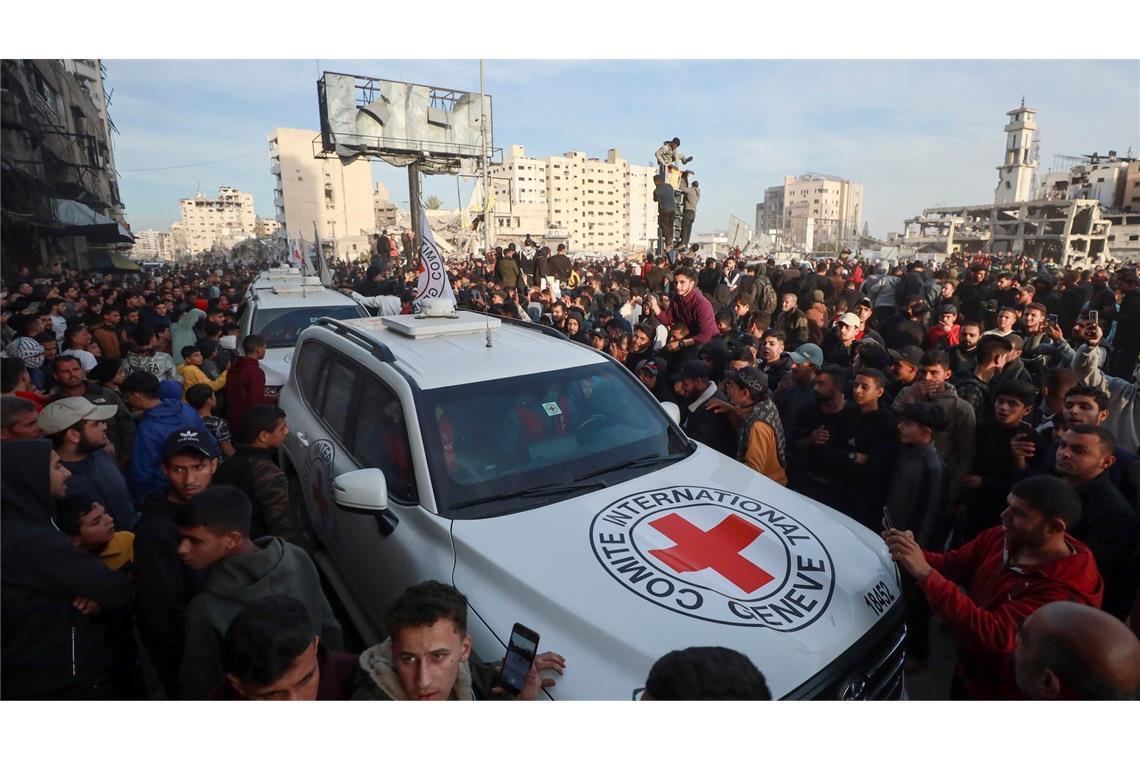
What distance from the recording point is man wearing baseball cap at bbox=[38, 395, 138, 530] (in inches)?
124

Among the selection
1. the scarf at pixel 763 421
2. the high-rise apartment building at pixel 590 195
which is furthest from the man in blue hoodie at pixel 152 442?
the high-rise apartment building at pixel 590 195

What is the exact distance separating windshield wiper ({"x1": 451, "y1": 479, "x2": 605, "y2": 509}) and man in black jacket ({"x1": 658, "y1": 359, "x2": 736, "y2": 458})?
167 cm

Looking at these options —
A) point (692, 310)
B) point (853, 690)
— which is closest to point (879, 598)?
point (853, 690)

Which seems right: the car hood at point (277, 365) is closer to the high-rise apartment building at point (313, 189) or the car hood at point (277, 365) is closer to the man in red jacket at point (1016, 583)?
the man in red jacket at point (1016, 583)

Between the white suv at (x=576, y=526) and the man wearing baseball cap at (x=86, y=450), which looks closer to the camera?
the white suv at (x=576, y=526)

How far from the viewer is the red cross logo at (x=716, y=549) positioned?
2400 millimetres

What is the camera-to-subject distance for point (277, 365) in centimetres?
695

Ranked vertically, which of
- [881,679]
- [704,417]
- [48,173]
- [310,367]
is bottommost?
[881,679]

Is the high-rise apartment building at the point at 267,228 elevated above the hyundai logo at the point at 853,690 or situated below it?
above

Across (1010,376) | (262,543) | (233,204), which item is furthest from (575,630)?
(233,204)

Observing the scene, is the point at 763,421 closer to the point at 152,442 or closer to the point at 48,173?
the point at 152,442

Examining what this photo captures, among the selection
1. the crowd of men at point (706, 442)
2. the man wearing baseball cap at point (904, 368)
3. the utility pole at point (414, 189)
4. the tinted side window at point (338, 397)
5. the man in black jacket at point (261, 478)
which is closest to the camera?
the crowd of men at point (706, 442)

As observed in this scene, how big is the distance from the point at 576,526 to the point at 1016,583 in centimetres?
164

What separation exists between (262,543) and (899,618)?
2636 mm
